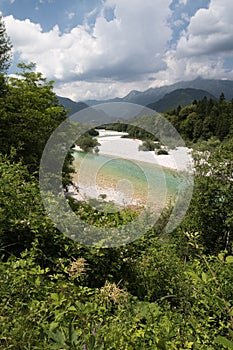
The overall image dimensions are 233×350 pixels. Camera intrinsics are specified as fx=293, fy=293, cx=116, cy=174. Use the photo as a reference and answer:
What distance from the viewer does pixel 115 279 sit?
299cm

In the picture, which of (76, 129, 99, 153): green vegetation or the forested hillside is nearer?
the forested hillside

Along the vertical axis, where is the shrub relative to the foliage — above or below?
below

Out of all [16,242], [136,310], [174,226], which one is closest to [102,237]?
[16,242]

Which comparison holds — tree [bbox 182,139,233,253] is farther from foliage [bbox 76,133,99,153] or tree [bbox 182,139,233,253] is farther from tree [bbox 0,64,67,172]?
tree [bbox 0,64,67,172]

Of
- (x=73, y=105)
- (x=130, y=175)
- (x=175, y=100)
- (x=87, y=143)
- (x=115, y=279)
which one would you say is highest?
(x=175, y=100)

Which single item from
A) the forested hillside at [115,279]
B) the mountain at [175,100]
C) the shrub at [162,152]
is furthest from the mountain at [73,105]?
the mountain at [175,100]

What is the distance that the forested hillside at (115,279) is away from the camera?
135cm

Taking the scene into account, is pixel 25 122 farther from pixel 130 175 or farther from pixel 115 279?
pixel 115 279

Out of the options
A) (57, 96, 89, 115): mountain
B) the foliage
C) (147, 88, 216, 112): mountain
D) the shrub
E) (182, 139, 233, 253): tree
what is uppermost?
(147, 88, 216, 112): mountain

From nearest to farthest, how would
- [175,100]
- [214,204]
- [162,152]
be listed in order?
[162,152] < [214,204] < [175,100]

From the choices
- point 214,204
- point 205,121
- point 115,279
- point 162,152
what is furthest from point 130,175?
point 205,121

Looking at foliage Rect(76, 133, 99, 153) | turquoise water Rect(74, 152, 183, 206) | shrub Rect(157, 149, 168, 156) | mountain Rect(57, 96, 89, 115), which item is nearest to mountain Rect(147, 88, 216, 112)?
mountain Rect(57, 96, 89, 115)

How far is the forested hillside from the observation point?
135 cm

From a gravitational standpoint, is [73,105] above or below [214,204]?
above
